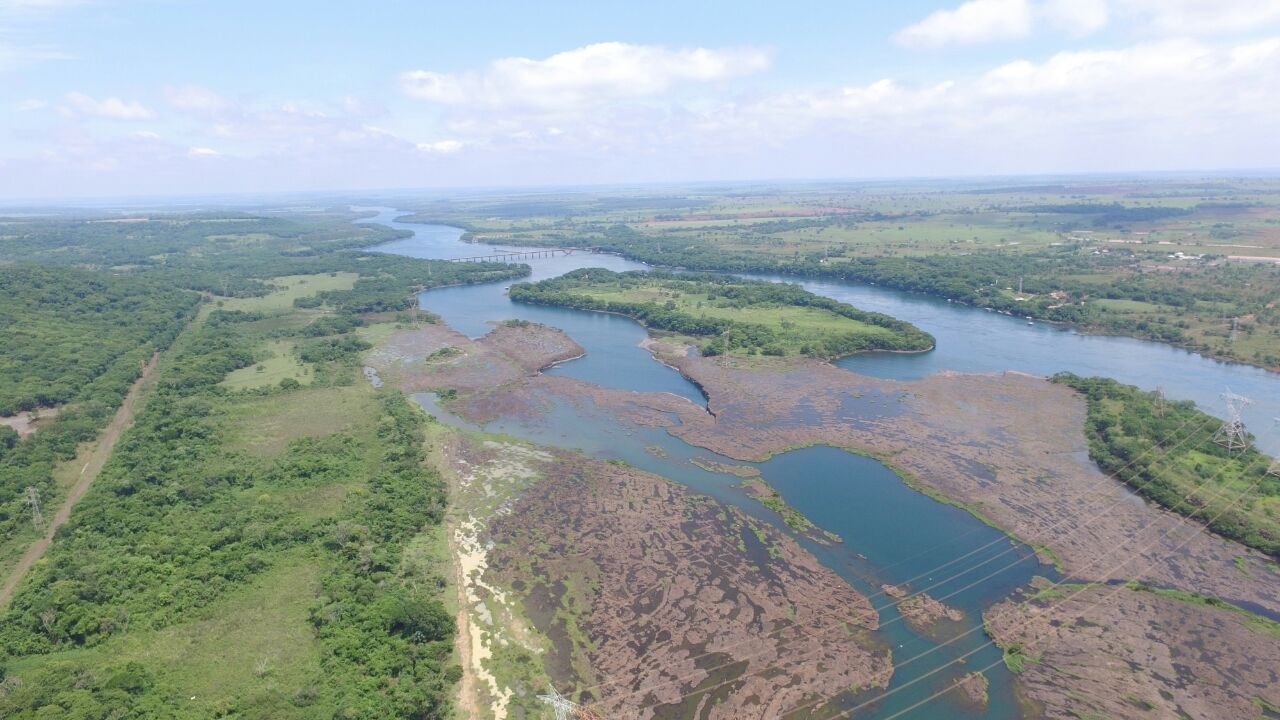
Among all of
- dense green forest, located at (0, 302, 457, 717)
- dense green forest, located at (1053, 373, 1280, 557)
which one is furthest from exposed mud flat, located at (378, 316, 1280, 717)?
dense green forest, located at (0, 302, 457, 717)

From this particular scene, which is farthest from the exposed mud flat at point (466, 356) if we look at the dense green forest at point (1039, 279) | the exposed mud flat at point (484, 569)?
the dense green forest at point (1039, 279)

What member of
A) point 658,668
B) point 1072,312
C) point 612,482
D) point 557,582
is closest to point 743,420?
point 612,482

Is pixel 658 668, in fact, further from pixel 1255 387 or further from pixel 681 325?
pixel 1255 387

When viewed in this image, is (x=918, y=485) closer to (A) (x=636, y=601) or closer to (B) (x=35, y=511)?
(A) (x=636, y=601)

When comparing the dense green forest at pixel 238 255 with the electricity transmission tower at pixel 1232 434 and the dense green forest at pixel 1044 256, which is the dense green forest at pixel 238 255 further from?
the electricity transmission tower at pixel 1232 434

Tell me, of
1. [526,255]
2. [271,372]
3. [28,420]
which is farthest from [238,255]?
[28,420]

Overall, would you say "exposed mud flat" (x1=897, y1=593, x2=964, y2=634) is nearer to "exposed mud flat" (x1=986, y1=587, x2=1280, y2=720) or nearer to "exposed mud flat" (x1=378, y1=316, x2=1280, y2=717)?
"exposed mud flat" (x1=378, y1=316, x2=1280, y2=717)
